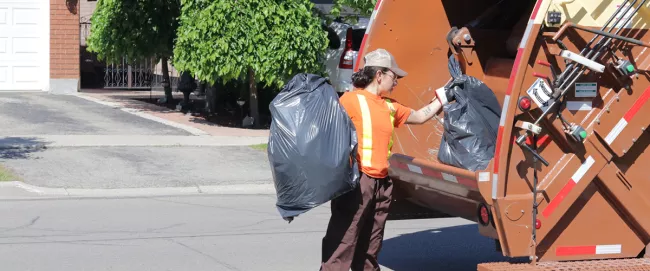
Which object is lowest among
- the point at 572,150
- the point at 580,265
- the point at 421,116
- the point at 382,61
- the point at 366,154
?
the point at 580,265

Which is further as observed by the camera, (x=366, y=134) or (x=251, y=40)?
(x=251, y=40)

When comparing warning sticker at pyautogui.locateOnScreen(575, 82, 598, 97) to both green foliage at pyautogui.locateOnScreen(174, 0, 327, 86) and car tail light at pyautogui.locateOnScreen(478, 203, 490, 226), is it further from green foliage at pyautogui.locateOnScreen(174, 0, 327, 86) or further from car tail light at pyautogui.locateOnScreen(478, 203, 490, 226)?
green foliage at pyautogui.locateOnScreen(174, 0, 327, 86)

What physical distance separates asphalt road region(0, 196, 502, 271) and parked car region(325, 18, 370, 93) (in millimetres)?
5971

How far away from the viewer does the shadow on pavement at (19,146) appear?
13.3m

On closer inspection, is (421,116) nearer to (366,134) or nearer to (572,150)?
(366,134)

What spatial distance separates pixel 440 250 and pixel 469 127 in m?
2.40

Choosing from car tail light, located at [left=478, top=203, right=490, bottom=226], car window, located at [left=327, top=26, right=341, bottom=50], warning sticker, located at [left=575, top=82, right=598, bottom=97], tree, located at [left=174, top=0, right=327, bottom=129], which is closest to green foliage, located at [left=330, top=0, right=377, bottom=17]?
tree, located at [left=174, top=0, right=327, bottom=129]

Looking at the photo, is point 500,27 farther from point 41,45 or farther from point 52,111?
point 41,45

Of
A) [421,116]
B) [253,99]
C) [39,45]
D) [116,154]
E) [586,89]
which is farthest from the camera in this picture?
[39,45]

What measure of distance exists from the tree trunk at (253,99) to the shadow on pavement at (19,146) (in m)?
4.02

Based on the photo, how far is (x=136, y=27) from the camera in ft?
62.6

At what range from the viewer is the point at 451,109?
266 inches

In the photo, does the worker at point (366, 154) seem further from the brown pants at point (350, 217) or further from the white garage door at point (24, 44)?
the white garage door at point (24, 44)

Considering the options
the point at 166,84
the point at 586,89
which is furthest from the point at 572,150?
the point at 166,84
